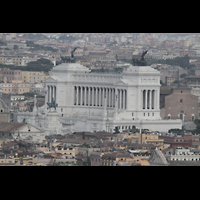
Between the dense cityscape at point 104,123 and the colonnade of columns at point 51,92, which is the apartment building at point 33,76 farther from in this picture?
the colonnade of columns at point 51,92

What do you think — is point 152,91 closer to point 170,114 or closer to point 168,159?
point 170,114

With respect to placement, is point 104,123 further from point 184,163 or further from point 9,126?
point 184,163

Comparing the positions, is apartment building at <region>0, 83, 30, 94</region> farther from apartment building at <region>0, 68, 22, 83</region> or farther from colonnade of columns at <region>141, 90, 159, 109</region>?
colonnade of columns at <region>141, 90, 159, 109</region>

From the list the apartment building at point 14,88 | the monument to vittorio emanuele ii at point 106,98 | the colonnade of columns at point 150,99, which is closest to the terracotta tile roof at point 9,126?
the monument to vittorio emanuele ii at point 106,98

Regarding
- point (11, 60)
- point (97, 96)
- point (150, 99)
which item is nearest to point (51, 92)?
point (97, 96)

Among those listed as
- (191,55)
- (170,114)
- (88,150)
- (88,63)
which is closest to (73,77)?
(170,114)

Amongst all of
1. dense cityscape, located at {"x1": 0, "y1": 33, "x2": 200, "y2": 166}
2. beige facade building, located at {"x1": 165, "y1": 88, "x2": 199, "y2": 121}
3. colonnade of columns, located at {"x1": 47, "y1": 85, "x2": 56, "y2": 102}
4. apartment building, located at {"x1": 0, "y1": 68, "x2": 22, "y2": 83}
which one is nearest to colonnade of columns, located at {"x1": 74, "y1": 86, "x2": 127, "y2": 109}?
dense cityscape, located at {"x1": 0, "y1": 33, "x2": 200, "y2": 166}
